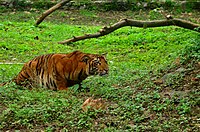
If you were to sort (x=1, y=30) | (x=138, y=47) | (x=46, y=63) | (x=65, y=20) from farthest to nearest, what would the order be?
(x=65, y=20), (x=1, y=30), (x=138, y=47), (x=46, y=63)

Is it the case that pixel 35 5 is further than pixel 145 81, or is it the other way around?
pixel 35 5

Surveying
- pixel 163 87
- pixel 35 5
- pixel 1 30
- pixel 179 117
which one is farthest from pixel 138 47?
pixel 35 5

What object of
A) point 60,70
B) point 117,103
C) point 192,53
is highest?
point 192,53

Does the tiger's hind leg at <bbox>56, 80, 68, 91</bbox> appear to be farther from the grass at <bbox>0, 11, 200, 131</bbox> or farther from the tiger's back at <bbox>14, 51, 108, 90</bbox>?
the grass at <bbox>0, 11, 200, 131</bbox>

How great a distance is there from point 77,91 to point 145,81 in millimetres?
1128

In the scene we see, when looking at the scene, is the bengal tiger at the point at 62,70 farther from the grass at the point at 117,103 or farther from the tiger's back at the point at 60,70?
the grass at the point at 117,103

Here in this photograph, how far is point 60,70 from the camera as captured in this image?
7723 millimetres

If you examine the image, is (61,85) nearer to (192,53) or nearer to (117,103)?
(117,103)

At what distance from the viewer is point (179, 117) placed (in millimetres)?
5500

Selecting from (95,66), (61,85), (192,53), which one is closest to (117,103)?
(95,66)

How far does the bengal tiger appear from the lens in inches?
300

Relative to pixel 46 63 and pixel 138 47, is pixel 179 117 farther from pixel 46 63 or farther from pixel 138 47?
pixel 138 47

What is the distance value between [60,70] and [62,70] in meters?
0.04

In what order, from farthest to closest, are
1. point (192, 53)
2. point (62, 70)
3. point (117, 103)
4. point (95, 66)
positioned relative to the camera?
point (62, 70)
point (95, 66)
point (192, 53)
point (117, 103)
